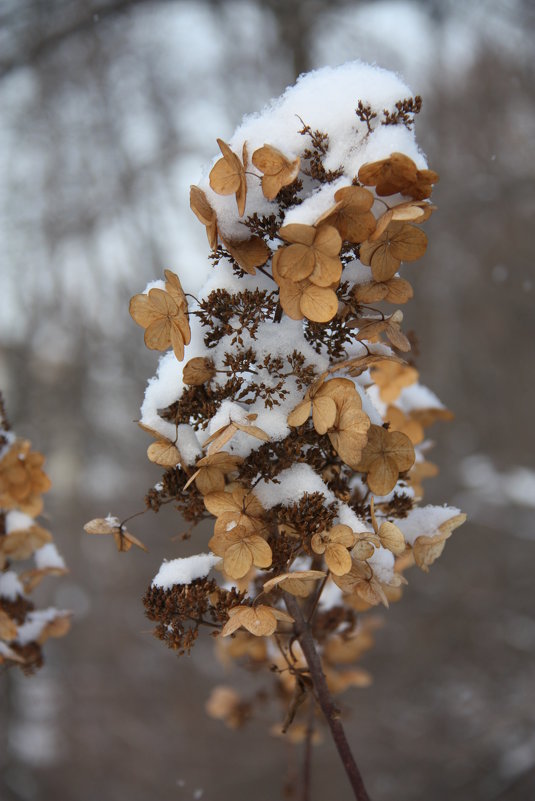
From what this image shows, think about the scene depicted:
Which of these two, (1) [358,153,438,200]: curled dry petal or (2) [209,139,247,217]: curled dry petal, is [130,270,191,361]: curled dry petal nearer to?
(2) [209,139,247,217]: curled dry petal

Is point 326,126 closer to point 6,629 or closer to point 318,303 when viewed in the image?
point 318,303

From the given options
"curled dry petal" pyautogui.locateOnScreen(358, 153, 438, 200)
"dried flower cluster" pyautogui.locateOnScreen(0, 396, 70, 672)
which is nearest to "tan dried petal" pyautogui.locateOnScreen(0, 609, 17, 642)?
"dried flower cluster" pyautogui.locateOnScreen(0, 396, 70, 672)

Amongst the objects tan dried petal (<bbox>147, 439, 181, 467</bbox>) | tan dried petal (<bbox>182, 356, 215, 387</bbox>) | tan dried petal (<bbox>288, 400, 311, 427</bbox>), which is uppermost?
tan dried petal (<bbox>182, 356, 215, 387</bbox>)

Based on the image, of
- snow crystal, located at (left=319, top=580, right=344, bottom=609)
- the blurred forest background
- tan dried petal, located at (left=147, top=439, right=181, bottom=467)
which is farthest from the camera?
the blurred forest background

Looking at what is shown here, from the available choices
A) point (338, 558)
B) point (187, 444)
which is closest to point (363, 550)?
point (338, 558)

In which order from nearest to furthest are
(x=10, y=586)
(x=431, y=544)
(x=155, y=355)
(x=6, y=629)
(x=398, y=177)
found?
(x=398, y=177)
(x=431, y=544)
(x=6, y=629)
(x=10, y=586)
(x=155, y=355)

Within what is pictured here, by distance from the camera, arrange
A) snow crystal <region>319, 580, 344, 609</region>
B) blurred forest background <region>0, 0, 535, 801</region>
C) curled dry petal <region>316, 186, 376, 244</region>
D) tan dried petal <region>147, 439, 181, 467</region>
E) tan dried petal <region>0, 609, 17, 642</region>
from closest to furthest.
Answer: curled dry petal <region>316, 186, 376, 244</region>
tan dried petal <region>147, 439, 181, 467</region>
tan dried petal <region>0, 609, 17, 642</region>
snow crystal <region>319, 580, 344, 609</region>
blurred forest background <region>0, 0, 535, 801</region>

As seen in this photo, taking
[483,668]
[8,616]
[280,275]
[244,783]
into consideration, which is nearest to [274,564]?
[280,275]
